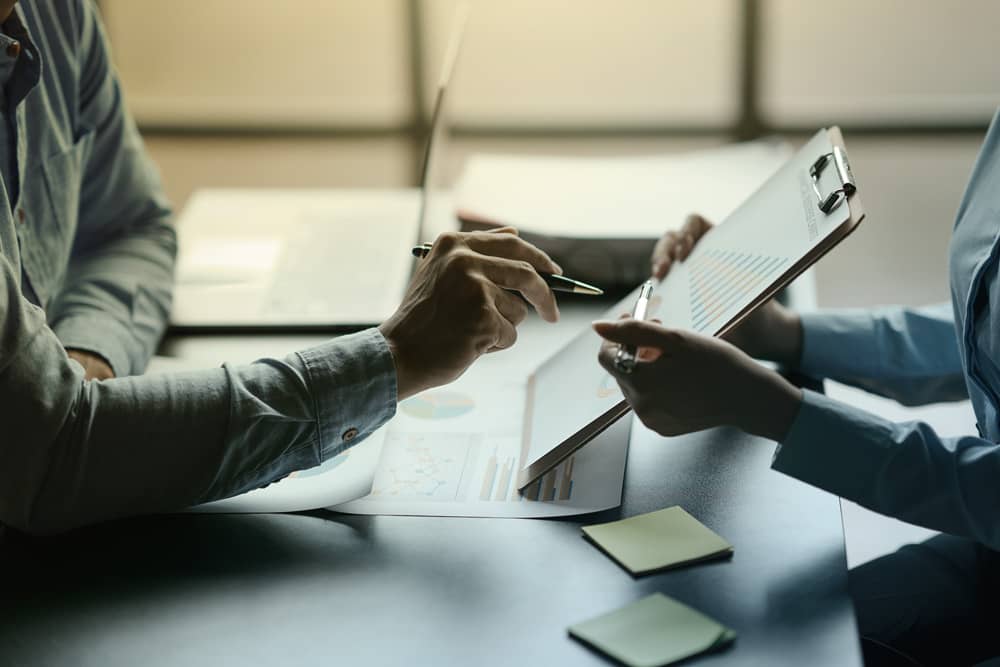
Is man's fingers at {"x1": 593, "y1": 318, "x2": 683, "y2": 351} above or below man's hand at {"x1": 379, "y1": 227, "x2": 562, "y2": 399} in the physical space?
above

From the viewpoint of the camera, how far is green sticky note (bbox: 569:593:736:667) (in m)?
0.74

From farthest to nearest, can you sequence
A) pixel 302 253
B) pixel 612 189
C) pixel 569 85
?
pixel 569 85 → pixel 612 189 → pixel 302 253

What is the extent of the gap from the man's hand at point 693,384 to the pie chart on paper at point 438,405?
272 millimetres

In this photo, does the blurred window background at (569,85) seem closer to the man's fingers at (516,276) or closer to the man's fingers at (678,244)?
the man's fingers at (678,244)

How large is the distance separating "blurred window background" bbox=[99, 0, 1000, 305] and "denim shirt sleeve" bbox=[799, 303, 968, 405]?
1663mm

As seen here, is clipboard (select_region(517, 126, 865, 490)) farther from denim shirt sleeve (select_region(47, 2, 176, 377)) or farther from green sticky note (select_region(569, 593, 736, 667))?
denim shirt sleeve (select_region(47, 2, 176, 377))

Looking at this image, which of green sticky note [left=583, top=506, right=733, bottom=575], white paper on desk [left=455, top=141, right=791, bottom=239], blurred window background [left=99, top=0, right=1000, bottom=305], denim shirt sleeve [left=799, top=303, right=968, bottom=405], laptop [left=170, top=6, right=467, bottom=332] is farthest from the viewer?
blurred window background [left=99, top=0, right=1000, bottom=305]

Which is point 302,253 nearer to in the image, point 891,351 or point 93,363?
point 93,363

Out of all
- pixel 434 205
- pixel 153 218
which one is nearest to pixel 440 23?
pixel 434 205

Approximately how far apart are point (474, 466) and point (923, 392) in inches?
23.0

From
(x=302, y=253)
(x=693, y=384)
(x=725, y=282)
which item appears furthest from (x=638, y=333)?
(x=302, y=253)

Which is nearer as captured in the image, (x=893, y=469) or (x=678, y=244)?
(x=893, y=469)

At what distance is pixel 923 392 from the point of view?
1302 millimetres

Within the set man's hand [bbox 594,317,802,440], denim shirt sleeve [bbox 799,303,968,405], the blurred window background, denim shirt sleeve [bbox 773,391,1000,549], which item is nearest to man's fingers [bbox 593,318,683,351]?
man's hand [bbox 594,317,802,440]
